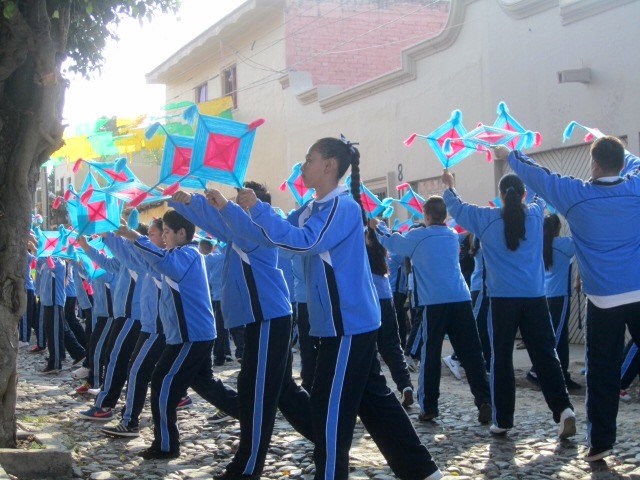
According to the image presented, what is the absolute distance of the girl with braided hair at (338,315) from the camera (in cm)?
424

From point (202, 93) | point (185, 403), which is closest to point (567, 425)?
point (185, 403)

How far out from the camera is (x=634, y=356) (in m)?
7.80

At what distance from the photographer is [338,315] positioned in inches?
169

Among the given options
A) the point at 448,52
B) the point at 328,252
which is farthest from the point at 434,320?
the point at 448,52

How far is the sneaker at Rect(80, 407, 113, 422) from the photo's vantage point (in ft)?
25.2

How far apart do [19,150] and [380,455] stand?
317 cm

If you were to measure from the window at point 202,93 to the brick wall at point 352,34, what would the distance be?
538cm

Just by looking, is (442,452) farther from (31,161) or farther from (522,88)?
(522,88)

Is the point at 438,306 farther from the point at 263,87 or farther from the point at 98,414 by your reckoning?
the point at 263,87

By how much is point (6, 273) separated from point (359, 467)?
2.63 meters

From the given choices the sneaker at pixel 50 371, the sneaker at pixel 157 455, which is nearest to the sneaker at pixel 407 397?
the sneaker at pixel 157 455

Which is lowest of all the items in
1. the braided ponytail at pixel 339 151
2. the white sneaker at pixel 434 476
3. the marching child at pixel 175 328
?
the white sneaker at pixel 434 476

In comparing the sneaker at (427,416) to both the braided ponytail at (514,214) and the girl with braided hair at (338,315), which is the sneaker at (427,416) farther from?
the girl with braided hair at (338,315)

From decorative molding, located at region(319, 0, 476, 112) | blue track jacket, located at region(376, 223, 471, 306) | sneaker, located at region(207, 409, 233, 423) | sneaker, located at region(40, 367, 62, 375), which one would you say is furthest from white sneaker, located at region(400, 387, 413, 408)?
decorative molding, located at region(319, 0, 476, 112)
